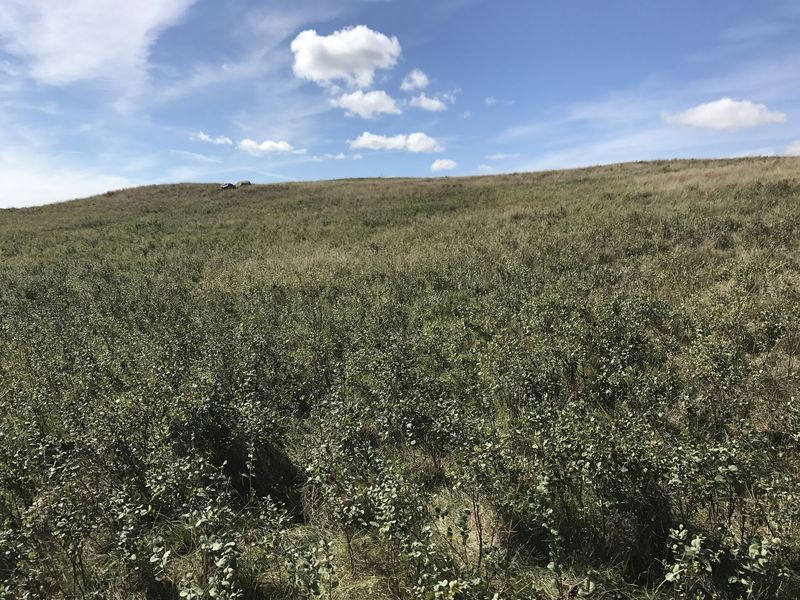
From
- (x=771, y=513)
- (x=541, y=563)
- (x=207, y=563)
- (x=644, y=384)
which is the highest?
(x=644, y=384)

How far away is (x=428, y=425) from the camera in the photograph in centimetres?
619

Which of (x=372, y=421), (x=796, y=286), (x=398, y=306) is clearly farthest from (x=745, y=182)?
(x=372, y=421)

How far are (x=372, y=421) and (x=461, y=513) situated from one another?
119 inches

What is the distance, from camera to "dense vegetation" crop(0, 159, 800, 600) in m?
4.14

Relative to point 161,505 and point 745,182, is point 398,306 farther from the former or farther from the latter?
point 745,182

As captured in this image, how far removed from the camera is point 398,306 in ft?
39.0

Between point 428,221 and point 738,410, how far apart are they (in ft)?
70.8

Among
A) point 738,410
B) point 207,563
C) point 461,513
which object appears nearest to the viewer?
point 461,513

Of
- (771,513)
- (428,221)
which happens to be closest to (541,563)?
(771,513)

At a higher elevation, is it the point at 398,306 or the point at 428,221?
the point at 428,221

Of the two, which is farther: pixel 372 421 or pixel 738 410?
pixel 372 421

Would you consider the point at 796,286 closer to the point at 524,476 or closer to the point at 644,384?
the point at 644,384

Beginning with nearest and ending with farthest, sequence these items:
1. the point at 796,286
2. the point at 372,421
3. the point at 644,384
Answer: the point at 644,384
the point at 372,421
the point at 796,286

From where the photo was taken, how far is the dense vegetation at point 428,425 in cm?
414
